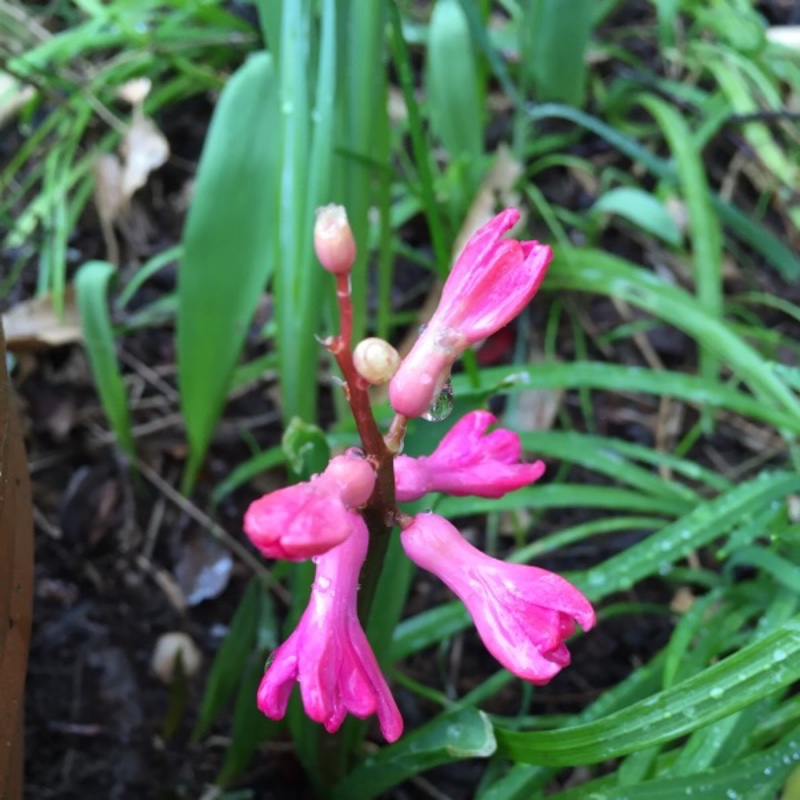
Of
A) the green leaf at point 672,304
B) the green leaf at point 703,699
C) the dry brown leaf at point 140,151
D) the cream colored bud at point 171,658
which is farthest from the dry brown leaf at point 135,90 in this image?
the green leaf at point 703,699

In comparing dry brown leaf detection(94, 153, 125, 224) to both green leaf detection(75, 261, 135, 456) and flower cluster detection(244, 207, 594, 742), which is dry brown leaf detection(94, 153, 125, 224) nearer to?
green leaf detection(75, 261, 135, 456)

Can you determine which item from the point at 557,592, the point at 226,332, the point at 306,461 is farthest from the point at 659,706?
the point at 226,332

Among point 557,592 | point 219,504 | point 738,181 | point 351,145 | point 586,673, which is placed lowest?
point 586,673

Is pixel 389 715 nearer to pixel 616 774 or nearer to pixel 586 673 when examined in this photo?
pixel 616 774

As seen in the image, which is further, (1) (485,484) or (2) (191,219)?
(2) (191,219)

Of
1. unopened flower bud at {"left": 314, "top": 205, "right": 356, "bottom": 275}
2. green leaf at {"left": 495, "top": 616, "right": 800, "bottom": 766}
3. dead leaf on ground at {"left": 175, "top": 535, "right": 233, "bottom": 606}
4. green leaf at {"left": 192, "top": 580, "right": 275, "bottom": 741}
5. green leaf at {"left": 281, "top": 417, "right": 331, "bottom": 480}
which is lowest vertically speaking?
dead leaf on ground at {"left": 175, "top": 535, "right": 233, "bottom": 606}

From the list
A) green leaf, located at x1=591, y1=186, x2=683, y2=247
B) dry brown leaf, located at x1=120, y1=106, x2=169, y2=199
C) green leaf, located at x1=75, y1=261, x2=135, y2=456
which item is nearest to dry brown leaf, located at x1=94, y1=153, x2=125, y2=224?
dry brown leaf, located at x1=120, y1=106, x2=169, y2=199
